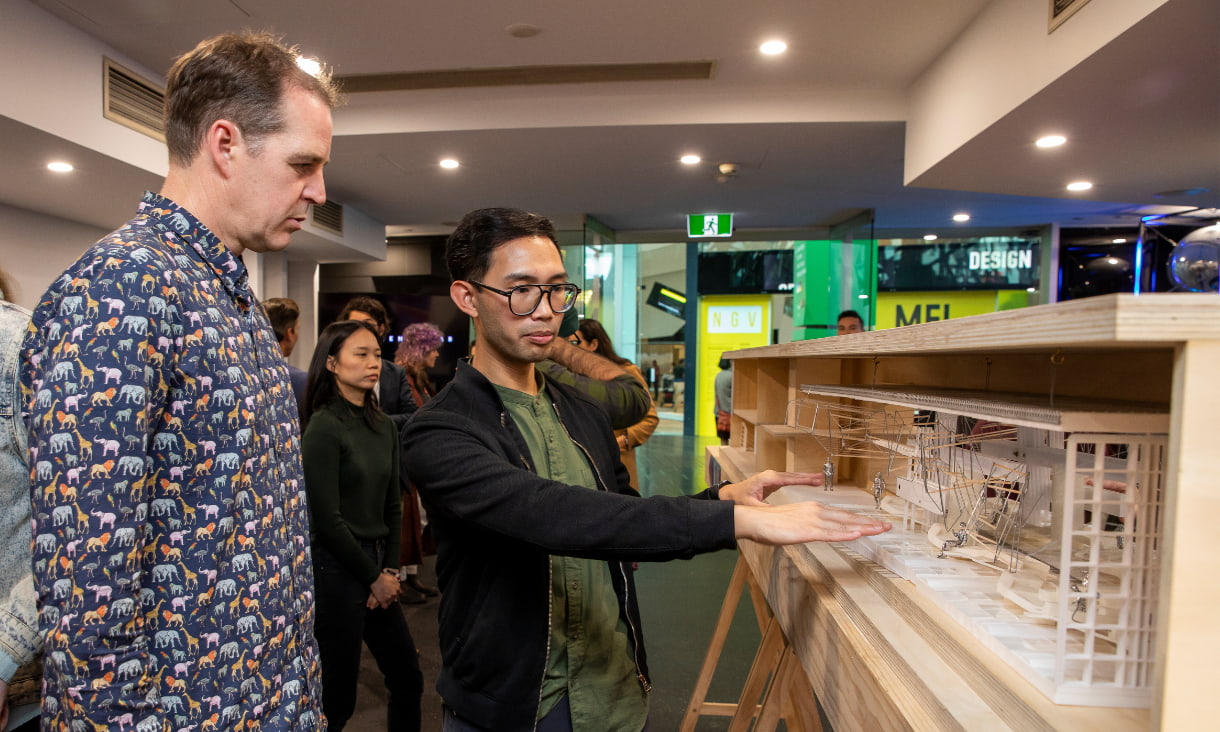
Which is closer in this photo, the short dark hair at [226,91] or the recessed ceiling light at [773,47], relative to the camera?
the short dark hair at [226,91]

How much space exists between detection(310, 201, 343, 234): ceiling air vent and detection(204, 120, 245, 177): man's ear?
6.53m

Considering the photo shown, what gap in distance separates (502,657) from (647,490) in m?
6.56

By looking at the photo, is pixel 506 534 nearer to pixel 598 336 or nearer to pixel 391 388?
pixel 598 336

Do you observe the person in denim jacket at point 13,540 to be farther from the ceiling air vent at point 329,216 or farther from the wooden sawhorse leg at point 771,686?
the ceiling air vent at point 329,216

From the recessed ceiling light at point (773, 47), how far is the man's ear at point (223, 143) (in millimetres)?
4152

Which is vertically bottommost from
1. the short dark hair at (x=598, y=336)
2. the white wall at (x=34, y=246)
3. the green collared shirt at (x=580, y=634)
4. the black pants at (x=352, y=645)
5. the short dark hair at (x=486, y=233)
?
the black pants at (x=352, y=645)

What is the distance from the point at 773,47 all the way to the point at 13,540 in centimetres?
465

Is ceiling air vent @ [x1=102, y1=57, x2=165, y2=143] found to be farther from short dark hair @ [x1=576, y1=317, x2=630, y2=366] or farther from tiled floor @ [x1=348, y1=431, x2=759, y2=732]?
tiled floor @ [x1=348, y1=431, x2=759, y2=732]

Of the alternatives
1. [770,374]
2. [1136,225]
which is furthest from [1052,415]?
[1136,225]

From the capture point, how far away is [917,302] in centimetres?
1224

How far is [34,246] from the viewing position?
5898 millimetres

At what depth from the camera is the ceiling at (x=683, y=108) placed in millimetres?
4039

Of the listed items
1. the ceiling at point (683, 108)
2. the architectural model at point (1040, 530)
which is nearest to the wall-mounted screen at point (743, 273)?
the ceiling at point (683, 108)

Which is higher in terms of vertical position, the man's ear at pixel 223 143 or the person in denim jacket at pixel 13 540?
the man's ear at pixel 223 143
